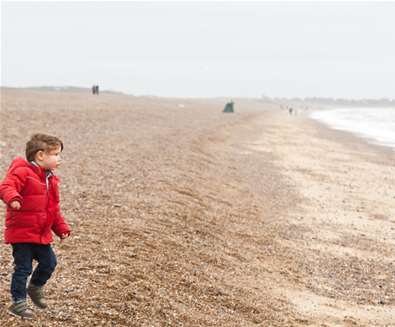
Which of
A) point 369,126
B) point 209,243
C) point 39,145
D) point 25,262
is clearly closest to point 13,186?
point 39,145

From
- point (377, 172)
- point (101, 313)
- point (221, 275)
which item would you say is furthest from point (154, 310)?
point (377, 172)

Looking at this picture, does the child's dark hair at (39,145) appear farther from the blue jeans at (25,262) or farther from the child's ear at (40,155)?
the blue jeans at (25,262)

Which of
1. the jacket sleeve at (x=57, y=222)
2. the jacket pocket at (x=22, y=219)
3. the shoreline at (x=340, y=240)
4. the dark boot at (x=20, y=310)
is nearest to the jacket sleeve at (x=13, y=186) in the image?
the jacket pocket at (x=22, y=219)

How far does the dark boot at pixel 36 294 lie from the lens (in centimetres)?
543

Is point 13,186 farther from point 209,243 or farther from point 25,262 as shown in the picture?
point 209,243

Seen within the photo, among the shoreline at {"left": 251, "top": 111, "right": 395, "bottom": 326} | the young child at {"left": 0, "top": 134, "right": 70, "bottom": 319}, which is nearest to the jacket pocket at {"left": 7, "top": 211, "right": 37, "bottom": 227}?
the young child at {"left": 0, "top": 134, "right": 70, "bottom": 319}

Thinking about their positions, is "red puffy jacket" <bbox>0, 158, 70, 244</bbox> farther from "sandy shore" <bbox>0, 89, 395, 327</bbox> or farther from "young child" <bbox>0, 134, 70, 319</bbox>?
"sandy shore" <bbox>0, 89, 395, 327</bbox>

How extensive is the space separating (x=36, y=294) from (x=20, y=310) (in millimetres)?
263

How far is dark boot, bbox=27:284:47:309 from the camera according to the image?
17.8ft

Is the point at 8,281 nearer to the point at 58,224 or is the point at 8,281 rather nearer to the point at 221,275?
the point at 58,224

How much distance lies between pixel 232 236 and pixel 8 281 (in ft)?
16.4

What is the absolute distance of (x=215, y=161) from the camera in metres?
19.9

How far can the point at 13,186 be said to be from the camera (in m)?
4.79

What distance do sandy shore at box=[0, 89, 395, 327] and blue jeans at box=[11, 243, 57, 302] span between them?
312 mm
